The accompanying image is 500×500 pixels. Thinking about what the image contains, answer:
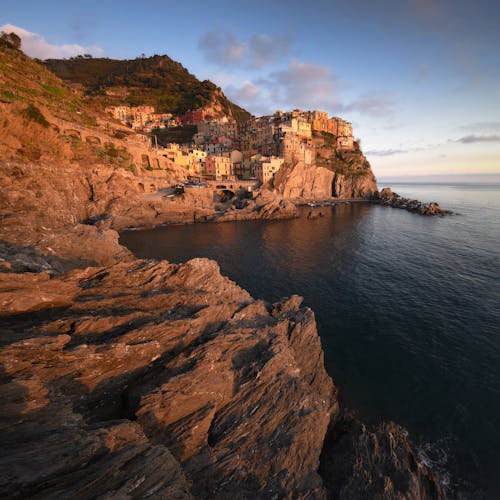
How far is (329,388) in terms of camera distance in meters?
17.3

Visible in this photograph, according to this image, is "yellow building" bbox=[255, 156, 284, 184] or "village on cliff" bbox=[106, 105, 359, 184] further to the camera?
"village on cliff" bbox=[106, 105, 359, 184]

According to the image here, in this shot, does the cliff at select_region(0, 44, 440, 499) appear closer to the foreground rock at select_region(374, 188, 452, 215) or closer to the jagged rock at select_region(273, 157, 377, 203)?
the jagged rock at select_region(273, 157, 377, 203)

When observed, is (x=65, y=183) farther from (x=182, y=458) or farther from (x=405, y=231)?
(x=405, y=231)

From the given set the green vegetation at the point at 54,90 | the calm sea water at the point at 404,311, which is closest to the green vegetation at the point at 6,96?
the green vegetation at the point at 54,90

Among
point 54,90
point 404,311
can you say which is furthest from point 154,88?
point 404,311

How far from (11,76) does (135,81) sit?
132 metres

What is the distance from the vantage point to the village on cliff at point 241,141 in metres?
100

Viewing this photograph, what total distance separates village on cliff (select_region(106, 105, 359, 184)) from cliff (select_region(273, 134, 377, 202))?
17.4 ft

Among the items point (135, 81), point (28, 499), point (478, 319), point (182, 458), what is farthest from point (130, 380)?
point (135, 81)

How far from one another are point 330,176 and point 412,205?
37.0 meters

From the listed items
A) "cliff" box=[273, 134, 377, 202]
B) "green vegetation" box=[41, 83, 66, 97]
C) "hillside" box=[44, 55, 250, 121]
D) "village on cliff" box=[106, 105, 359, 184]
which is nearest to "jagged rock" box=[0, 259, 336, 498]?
"village on cliff" box=[106, 105, 359, 184]

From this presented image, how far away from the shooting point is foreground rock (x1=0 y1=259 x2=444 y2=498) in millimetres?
6277

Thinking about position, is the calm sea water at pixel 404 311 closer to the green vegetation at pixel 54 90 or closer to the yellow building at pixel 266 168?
the yellow building at pixel 266 168

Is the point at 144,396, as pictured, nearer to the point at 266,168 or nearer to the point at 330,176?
the point at 266,168
